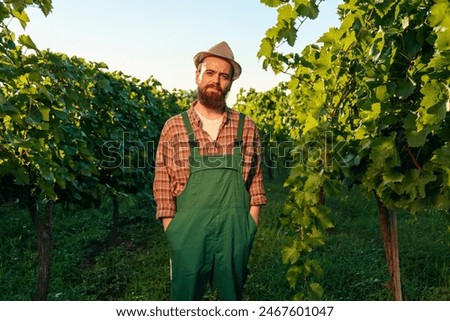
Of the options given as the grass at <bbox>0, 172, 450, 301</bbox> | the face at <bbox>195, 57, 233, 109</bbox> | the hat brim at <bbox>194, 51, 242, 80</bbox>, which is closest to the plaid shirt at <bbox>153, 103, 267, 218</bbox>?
the face at <bbox>195, 57, 233, 109</bbox>

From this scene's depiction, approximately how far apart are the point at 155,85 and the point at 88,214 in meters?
3.08

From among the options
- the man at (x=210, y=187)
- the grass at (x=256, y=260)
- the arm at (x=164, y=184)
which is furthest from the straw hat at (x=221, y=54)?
the grass at (x=256, y=260)

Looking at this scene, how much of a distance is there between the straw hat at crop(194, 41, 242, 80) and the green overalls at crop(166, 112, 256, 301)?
0.52 metres

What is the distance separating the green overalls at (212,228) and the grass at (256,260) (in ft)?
6.74

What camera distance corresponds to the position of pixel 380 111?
275cm

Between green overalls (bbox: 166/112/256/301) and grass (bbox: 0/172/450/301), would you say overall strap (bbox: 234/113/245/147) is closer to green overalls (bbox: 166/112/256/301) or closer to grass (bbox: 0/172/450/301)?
green overalls (bbox: 166/112/256/301)

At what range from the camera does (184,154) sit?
9.55 ft

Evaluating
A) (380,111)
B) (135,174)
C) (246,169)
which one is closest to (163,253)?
(135,174)

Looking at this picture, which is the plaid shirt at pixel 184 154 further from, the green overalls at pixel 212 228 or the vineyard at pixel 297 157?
the vineyard at pixel 297 157

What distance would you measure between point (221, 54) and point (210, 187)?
2.41 ft

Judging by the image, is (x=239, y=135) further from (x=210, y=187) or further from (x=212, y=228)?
(x=212, y=228)

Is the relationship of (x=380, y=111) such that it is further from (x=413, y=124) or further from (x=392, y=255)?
(x=392, y=255)

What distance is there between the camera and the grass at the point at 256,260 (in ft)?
18.7

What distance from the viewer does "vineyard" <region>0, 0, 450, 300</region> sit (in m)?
2.48
